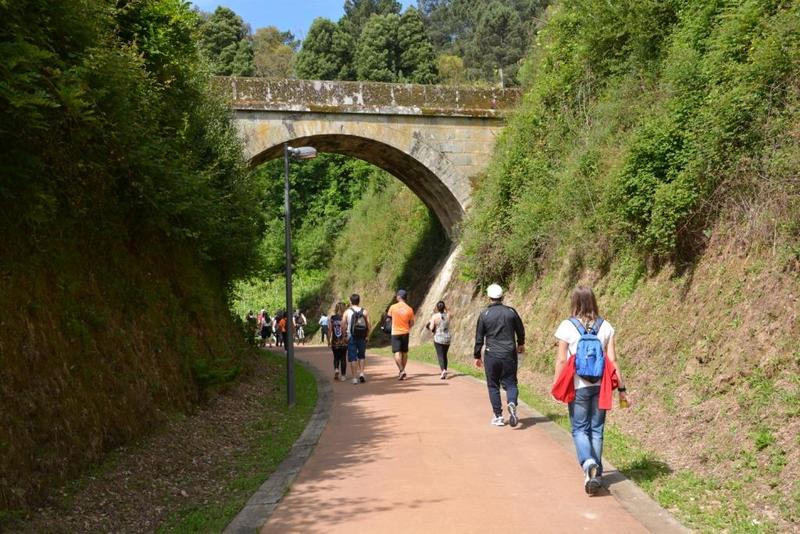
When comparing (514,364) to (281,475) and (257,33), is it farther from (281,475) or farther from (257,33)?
(257,33)

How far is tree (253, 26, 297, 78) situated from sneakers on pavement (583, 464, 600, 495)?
54.5 meters

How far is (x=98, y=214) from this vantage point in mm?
7473

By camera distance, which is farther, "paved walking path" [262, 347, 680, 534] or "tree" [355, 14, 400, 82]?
A: "tree" [355, 14, 400, 82]

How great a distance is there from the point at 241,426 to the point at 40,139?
4209mm

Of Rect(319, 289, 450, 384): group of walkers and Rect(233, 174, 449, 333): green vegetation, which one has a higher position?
Rect(233, 174, 449, 333): green vegetation

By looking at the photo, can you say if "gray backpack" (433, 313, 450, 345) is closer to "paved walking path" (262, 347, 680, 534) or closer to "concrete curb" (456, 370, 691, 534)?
"paved walking path" (262, 347, 680, 534)

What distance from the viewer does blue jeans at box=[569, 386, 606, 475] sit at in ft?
18.3

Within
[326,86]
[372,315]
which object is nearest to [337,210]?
[372,315]

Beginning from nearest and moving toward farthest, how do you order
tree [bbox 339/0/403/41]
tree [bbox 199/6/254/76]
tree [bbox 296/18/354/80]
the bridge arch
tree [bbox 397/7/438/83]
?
the bridge arch < tree [bbox 397/7/438/83] < tree [bbox 296/18/354/80] < tree [bbox 199/6/254/76] < tree [bbox 339/0/403/41]

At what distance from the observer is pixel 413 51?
4934 centimetres

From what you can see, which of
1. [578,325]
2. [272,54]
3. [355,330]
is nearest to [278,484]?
[578,325]

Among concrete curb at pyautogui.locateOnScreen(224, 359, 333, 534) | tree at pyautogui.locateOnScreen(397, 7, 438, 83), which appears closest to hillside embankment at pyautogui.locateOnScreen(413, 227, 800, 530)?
concrete curb at pyautogui.locateOnScreen(224, 359, 333, 534)

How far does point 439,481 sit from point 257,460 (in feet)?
6.70

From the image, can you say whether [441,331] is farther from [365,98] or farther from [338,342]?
[365,98]
